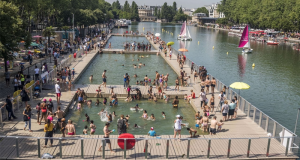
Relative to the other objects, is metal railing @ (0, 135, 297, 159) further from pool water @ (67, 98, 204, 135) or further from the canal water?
the canal water

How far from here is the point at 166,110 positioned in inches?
883

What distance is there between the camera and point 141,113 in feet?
70.4

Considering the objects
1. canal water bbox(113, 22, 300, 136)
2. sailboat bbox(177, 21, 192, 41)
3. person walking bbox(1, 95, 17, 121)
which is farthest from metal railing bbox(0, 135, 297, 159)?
sailboat bbox(177, 21, 192, 41)

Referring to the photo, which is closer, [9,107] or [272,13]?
[9,107]

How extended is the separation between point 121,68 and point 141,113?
1813 centimetres

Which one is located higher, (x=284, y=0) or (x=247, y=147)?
(x=284, y=0)

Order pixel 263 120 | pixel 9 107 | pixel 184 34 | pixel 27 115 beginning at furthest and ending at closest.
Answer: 1. pixel 184 34
2. pixel 263 120
3. pixel 9 107
4. pixel 27 115

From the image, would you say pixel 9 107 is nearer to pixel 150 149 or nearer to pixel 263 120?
pixel 150 149

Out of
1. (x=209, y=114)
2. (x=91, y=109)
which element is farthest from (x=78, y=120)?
(x=209, y=114)

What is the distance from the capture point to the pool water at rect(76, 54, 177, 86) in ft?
104

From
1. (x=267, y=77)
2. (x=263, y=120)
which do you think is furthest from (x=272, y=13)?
(x=263, y=120)

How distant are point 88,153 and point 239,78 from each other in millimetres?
28993

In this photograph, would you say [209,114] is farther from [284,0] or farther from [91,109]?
[284,0]

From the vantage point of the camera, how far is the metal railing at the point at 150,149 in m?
12.8
